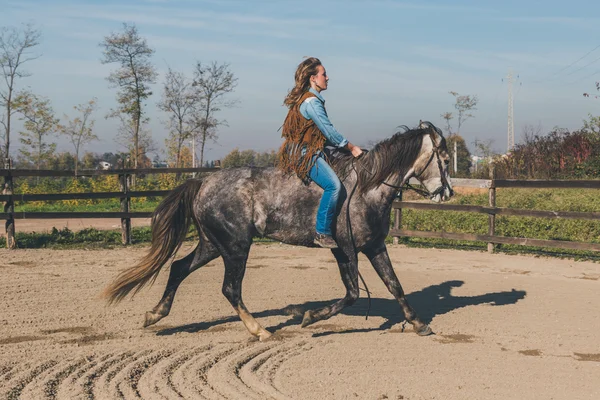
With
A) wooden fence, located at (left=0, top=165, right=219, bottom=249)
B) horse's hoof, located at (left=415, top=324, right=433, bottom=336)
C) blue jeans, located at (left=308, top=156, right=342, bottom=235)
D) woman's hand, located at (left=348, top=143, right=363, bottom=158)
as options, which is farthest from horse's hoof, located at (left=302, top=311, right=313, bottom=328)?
wooden fence, located at (left=0, top=165, right=219, bottom=249)

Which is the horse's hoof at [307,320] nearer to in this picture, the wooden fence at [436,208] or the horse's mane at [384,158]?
the horse's mane at [384,158]

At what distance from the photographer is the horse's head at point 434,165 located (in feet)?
→ 20.9

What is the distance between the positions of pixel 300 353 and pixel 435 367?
1.10 m

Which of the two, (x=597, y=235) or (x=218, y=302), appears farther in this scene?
(x=597, y=235)

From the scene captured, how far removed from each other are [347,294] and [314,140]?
1.44 metres

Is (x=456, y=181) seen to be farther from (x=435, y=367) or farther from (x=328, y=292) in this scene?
(x=435, y=367)

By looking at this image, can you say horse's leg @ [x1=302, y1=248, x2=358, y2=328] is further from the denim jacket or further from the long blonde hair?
the long blonde hair

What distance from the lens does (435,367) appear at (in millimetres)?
5168

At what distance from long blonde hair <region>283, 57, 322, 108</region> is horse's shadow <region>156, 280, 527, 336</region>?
2.22 meters

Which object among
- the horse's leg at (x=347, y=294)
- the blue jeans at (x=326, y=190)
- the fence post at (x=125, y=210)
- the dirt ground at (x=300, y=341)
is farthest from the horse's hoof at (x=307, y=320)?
the fence post at (x=125, y=210)

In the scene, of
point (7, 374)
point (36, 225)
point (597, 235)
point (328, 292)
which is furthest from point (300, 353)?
point (36, 225)

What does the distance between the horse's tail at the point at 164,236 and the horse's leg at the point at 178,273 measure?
163 millimetres

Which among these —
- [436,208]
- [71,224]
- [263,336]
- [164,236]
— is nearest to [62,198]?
[71,224]

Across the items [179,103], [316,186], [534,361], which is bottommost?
[534,361]
